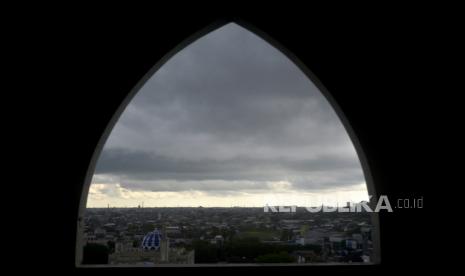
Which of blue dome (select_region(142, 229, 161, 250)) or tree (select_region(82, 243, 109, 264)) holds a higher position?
blue dome (select_region(142, 229, 161, 250))

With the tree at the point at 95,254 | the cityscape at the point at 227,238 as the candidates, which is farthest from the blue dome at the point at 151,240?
the tree at the point at 95,254

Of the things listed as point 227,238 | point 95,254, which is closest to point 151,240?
point 95,254

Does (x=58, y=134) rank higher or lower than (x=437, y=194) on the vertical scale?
higher

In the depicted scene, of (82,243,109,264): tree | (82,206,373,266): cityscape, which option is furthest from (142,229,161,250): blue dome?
(82,243,109,264): tree

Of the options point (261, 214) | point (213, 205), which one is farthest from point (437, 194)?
point (213, 205)

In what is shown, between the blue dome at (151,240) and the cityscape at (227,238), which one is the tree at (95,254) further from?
the blue dome at (151,240)

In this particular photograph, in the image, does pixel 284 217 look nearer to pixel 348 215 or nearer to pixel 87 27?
pixel 348 215

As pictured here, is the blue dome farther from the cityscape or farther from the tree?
the tree

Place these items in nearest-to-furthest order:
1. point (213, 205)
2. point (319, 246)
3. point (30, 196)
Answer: point (30, 196) → point (319, 246) → point (213, 205)
